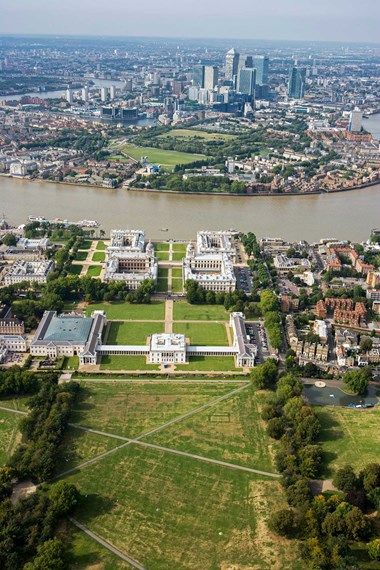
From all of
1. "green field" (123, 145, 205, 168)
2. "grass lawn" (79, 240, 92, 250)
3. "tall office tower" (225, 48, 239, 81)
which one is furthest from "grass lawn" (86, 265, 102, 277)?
"tall office tower" (225, 48, 239, 81)

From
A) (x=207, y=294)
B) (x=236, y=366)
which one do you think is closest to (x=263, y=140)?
(x=207, y=294)

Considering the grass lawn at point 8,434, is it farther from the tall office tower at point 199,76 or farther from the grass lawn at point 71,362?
the tall office tower at point 199,76

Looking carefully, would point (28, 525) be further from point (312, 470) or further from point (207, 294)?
point (207, 294)

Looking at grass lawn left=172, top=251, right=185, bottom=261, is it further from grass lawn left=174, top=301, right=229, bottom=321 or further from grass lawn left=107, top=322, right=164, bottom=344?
grass lawn left=107, top=322, right=164, bottom=344

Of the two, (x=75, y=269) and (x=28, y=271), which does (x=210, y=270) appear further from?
(x=28, y=271)

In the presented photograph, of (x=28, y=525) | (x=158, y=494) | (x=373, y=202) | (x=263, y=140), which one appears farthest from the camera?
(x=263, y=140)

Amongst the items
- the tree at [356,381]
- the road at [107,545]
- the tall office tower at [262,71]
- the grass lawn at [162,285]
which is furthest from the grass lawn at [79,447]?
the tall office tower at [262,71]
